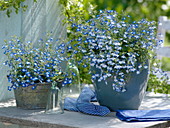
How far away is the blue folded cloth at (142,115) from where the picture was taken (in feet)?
7.87

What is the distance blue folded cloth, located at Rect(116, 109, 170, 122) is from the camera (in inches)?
94.4

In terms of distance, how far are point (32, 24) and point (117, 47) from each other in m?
0.87

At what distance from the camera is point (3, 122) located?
2.46 metres

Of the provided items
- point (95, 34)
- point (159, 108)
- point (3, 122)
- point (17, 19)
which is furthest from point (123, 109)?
point (17, 19)

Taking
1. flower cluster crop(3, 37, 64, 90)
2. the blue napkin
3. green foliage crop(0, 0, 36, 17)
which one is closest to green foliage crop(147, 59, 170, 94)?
the blue napkin

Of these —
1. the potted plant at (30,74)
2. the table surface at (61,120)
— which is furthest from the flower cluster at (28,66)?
the table surface at (61,120)

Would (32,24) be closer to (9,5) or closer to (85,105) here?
(9,5)

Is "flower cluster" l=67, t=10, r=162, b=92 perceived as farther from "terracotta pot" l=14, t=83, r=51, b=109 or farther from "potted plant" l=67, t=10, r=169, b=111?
"terracotta pot" l=14, t=83, r=51, b=109

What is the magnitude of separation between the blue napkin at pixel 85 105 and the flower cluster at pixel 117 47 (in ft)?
0.60

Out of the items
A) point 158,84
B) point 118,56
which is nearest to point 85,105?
point 118,56

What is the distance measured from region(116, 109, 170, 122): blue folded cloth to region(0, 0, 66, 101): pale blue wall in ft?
2.95

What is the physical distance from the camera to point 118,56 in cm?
245

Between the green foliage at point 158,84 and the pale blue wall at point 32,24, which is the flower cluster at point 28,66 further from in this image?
the green foliage at point 158,84

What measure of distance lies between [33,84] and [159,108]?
2.88ft
